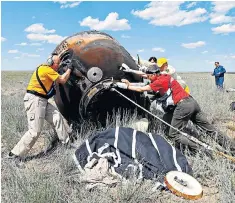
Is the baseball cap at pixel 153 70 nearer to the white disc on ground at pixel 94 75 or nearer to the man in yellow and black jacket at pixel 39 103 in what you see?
the white disc on ground at pixel 94 75

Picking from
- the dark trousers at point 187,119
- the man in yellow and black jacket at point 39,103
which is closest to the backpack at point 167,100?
the dark trousers at point 187,119

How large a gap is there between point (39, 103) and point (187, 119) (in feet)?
8.53

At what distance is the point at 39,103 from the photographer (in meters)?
5.91

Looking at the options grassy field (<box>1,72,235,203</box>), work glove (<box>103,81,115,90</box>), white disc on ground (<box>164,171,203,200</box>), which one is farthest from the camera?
work glove (<box>103,81,115,90</box>)

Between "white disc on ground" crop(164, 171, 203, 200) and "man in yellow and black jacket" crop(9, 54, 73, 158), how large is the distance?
2283 millimetres

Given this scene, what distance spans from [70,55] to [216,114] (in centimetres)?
475

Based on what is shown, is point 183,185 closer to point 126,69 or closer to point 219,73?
point 126,69

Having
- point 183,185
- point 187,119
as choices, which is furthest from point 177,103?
point 183,185

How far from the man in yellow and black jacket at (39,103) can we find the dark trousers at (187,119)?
1.97 m

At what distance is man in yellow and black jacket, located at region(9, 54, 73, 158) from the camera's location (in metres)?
5.77

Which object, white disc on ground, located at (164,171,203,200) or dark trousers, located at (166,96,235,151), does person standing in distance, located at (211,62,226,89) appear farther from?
white disc on ground, located at (164,171,203,200)

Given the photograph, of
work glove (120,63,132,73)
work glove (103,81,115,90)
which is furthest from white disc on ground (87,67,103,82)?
work glove (120,63,132,73)

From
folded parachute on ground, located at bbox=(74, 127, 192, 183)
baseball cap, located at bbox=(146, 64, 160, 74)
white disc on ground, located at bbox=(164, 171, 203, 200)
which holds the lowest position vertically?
white disc on ground, located at bbox=(164, 171, 203, 200)

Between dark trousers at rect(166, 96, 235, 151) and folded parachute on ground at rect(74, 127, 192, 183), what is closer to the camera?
folded parachute on ground at rect(74, 127, 192, 183)
